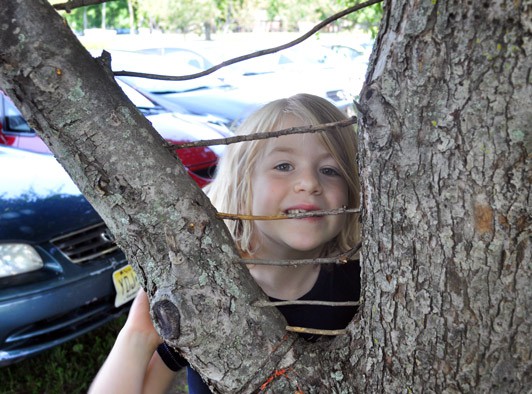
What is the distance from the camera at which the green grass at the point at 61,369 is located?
3.27m

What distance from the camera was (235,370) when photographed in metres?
1.11

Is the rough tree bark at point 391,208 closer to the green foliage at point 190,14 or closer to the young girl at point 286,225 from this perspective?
the young girl at point 286,225

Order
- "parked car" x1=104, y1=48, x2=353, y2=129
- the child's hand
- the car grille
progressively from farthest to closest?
1. "parked car" x1=104, y1=48, x2=353, y2=129
2. the car grille
3. the child's hand

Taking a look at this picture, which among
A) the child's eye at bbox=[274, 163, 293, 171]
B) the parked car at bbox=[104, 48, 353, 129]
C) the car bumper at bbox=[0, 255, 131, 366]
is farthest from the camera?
the parked car at bbox=[104, 48, 353, 129]

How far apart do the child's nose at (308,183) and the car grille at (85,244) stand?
6.09ft

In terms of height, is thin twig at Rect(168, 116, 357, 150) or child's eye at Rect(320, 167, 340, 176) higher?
thin twig at Rect(168, 116, 357, 150)

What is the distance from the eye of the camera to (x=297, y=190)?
1.56 m

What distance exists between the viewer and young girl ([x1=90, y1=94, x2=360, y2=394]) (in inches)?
58.1

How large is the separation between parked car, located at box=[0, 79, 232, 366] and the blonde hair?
1469mm

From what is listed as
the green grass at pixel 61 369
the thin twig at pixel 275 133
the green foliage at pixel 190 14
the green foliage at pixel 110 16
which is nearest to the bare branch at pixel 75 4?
the thin twig at pixel 275 133

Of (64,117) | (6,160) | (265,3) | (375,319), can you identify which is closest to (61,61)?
(64,117)

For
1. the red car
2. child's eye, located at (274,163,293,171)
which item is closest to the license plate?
the red car

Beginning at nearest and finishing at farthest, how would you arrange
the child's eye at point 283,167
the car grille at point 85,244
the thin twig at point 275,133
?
the thin twig at point 275,133 → the child's eye at point 283,167 → the car grille at point 85,244

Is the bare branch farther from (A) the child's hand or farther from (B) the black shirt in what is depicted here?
(B) the black shirt
